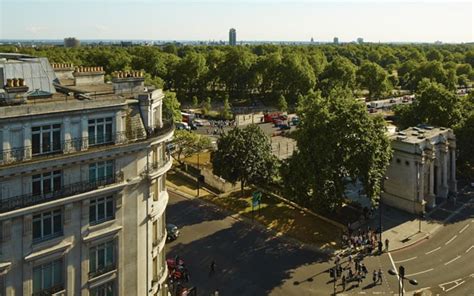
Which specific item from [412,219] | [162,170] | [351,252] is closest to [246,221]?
[351,252]

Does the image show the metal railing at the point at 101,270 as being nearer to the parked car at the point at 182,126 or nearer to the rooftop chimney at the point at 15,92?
the rooftop chimney at the point at 15,92

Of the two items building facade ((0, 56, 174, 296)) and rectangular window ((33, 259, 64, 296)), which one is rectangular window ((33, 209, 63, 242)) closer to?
building facade ((0, 56, 174, 296))

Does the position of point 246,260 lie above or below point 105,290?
below

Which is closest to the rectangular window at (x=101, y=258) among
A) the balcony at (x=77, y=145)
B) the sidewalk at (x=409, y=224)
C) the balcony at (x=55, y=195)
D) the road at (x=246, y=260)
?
the balcony at (x=55, y=195)

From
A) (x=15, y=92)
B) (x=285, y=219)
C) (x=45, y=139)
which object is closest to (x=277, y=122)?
(x=285, y=219)

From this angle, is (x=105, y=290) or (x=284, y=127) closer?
(x=105, y=290)

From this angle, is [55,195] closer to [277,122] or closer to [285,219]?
[285,219]

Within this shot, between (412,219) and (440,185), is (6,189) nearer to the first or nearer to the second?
(412,219)
